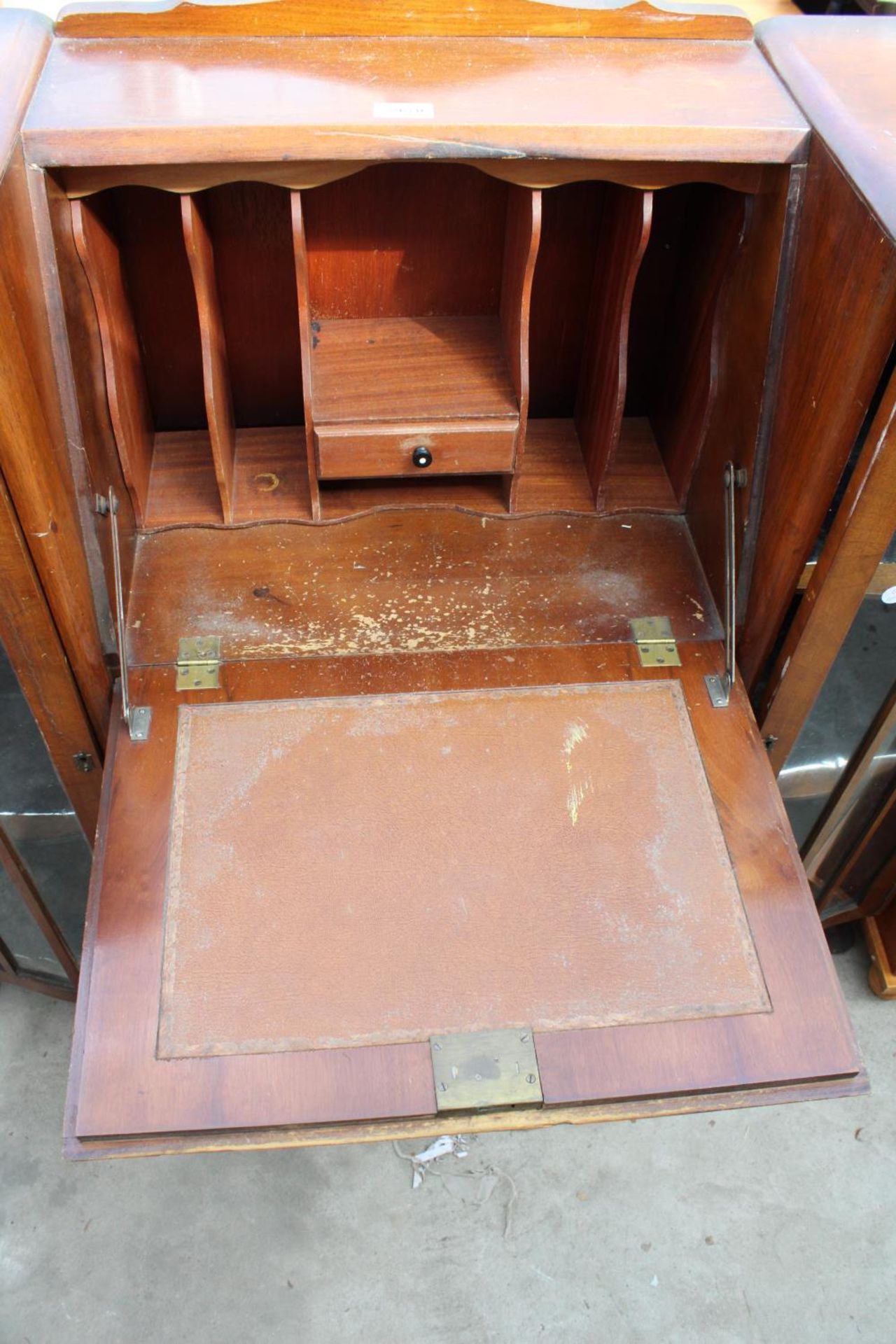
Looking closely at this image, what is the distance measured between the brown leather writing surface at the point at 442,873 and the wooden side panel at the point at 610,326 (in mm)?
442

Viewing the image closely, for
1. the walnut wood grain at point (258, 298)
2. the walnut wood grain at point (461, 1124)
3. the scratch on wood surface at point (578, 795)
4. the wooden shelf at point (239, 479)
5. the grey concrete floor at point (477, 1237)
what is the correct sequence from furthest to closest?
1. the grey concrete floor at point (477, 1237)
2. the wooden shelf at point (239, 479)
3. the walnut wood grain at point (258, 298)
4. the scratch on wood surface at point (578, 795)
5. the walnut wood grain at point (461, 1124)

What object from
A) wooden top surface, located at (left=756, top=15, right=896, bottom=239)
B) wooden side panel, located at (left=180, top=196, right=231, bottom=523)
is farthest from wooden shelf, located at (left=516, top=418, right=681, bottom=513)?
wooden top surface, located at (left=756, top=15, right=896, bottom=239)

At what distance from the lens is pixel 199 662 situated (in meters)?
1.56

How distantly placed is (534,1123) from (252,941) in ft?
1.30

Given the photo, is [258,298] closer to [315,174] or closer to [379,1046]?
[315,174]

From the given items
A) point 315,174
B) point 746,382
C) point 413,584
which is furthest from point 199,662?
point 746,382

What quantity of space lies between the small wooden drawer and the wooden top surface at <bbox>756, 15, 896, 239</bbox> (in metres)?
0.57

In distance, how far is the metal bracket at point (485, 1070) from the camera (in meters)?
1.23

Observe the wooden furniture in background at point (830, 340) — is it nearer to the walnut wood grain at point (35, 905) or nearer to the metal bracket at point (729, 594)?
the metal bracket at point (729, 594)

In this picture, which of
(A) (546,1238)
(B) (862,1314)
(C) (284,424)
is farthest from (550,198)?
(B) (862,1314)

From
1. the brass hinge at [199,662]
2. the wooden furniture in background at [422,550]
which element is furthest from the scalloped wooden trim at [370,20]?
the brass hinge at [199,662]

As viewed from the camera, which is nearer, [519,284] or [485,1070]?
[485,1070]

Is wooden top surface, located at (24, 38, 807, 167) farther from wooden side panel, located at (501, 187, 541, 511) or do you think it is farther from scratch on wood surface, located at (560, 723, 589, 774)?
scratch on wood surface, located at (560, 723, 589, 774)

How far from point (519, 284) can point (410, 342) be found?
0.25 m
